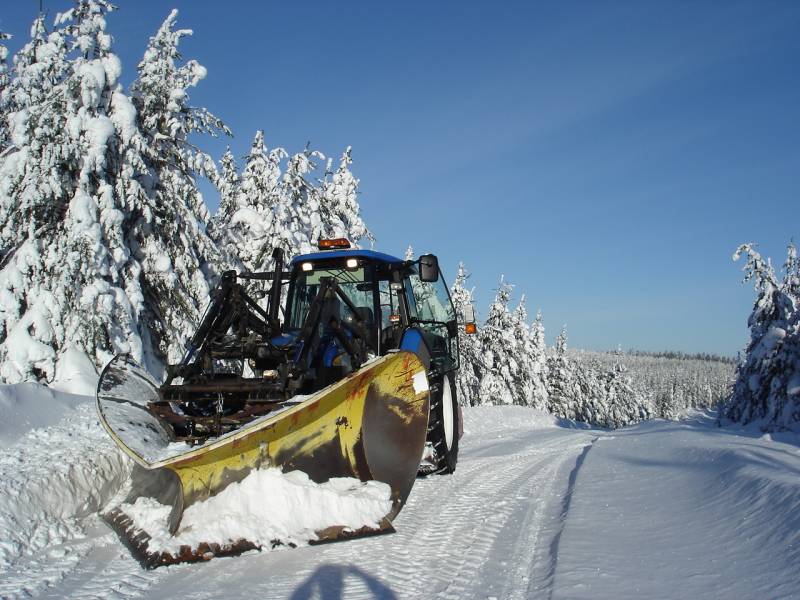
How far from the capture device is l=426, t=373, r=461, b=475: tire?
7.41 metres

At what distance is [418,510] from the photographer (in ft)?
19.5

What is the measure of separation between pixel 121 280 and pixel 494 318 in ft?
97.1

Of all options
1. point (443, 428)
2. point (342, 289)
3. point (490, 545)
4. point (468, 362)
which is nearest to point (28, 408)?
point (342, 289)

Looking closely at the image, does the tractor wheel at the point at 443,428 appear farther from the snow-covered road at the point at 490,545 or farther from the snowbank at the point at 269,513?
the snowbank at the point at 269,513

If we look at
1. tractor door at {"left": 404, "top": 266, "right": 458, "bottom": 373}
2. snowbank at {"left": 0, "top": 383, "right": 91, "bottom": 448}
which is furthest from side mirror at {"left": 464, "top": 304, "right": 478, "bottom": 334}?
snowbank at {"left": 0, "top": 383, "right": 91, "bottom": 448}

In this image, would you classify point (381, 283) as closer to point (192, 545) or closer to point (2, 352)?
point (192, 545)

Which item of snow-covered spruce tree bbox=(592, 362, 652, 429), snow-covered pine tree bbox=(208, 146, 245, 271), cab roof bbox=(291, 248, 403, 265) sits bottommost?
snow-covered spruce tree bbox=(592, 362, 652, 429)

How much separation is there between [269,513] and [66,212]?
959 centimetres

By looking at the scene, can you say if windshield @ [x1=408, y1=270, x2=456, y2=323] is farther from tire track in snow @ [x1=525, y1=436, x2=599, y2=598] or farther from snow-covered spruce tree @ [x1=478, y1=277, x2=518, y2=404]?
snow-covered spruce tree @ [x1=478, y1=277, x2=518, y2=404]

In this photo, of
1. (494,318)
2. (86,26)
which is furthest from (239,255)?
(494,318)

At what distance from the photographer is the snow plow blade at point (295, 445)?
4.47 metres

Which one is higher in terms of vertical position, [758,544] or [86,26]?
[86,26]

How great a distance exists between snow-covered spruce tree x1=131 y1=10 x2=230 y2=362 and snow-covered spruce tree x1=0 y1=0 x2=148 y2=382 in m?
0.71

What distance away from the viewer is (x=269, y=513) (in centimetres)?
452
